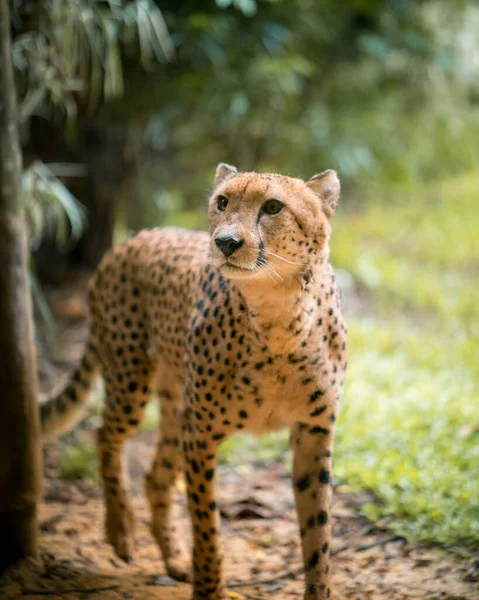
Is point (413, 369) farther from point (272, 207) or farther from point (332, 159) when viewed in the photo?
point (272, 207)

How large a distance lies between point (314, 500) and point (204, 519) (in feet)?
1.51

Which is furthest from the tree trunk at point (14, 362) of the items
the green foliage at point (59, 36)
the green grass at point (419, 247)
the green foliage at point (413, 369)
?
the green grass at point (419, 247)

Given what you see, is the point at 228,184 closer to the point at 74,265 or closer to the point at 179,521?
the point at 179,521

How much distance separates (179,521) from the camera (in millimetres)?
4090

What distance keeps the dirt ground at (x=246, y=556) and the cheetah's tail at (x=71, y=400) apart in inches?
18.8

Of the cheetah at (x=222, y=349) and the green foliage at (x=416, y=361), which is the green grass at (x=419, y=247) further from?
the cheetah at (x=222, y=349)

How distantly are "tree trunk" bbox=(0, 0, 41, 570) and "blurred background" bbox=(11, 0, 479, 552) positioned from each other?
1019 millimetres

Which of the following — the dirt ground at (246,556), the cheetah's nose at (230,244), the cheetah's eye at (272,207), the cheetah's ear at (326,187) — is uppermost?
the cheetah's ear at (326,187)

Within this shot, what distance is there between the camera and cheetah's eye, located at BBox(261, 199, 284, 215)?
98.2 inches

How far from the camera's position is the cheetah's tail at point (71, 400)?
3.96m

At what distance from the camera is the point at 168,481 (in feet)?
12.2

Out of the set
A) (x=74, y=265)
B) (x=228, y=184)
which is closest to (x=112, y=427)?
(x=228, y=184)

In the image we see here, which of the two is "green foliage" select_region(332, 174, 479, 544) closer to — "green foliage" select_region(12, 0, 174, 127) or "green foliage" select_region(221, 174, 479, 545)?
"green foliage" select_region(221, 174, 479, 545)

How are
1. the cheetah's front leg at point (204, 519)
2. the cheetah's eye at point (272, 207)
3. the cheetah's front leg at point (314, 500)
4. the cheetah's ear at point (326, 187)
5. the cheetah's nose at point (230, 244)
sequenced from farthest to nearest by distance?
the cheetah's front leg at point (204, 519) → the cheetah's front leg at point (314, 500) → the cheetah's ear at point (326, 187) → the cheetah's eye at point (272, 207) → the cheetah's nose at point (230, 244)
